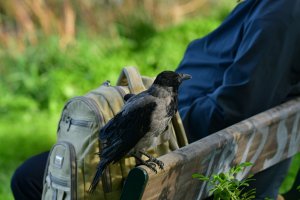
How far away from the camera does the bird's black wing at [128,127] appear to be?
92.1 inches

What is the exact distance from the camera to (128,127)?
7.68 ft

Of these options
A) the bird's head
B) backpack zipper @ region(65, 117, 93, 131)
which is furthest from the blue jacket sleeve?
backpack zipper @ region(65, 117, 93, 131)

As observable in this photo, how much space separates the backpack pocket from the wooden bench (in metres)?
0.37

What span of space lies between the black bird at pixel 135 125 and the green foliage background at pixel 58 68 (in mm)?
3306

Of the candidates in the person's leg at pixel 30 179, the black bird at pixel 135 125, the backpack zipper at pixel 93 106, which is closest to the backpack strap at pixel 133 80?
the backpack zipper at pixel 93 106

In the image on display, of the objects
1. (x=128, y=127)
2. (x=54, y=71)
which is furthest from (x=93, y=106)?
(x=54, y=71)

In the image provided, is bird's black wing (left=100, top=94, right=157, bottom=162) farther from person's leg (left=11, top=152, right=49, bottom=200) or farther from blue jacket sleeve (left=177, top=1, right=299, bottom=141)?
person's leg (left=11, top=152, right=49, bottom=200)

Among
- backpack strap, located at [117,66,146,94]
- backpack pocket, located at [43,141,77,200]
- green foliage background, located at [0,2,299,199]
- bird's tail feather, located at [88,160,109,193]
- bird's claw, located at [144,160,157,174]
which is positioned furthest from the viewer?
green foliage background, located at [0,2,299,199]

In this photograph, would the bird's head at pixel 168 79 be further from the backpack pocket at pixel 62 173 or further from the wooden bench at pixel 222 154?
the backpack pocket at pixel 62 173

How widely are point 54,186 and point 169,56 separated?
17.3ft

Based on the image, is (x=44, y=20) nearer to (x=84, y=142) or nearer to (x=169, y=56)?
(x=169, y=56)

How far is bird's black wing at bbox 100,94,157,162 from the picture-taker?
2340mm

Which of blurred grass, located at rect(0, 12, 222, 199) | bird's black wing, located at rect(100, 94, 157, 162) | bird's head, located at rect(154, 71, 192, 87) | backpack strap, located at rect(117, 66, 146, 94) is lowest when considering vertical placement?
bird's black wing, located at rect(100, 94, 157, 162)

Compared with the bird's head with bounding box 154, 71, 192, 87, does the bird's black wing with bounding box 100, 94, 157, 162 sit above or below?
below
